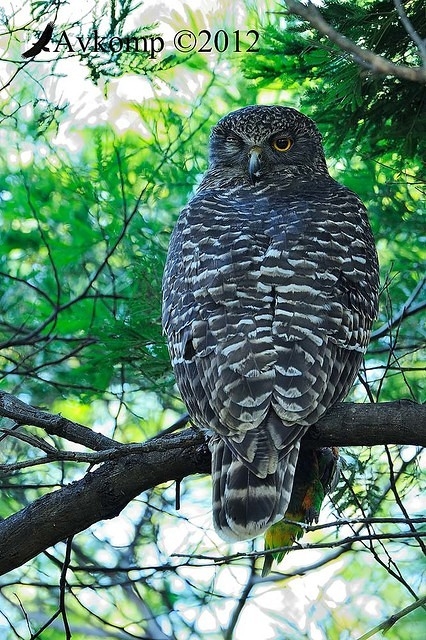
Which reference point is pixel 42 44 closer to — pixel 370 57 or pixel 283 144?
pixel 283 144

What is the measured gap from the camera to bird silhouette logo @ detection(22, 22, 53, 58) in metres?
5.45

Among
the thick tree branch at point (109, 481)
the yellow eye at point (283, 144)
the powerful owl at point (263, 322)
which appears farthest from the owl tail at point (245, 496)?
the yellow eye at point (283, 144)

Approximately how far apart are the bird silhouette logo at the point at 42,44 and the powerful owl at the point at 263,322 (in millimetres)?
1351

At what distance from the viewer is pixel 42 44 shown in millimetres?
5504

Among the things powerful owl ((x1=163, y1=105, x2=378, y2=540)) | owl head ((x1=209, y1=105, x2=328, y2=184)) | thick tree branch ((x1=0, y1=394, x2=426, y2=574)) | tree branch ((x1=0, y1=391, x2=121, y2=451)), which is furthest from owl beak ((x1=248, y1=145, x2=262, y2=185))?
tree branch ((x1=0, y1=391, x2=121, y2=451))

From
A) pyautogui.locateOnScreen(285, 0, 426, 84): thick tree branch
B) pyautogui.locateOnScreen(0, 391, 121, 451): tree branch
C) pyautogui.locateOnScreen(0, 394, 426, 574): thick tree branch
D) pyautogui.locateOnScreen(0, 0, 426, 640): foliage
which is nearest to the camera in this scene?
pyautogui.locateOnScreen(285, 0, 426, 84): thick tree branch

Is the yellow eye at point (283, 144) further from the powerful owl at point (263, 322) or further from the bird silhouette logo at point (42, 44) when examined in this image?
the bird silhouette logo at point (42, 44)

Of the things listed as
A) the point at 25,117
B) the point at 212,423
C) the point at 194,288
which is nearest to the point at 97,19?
the point at 25,117

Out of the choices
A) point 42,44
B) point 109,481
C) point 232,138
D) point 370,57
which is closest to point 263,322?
point 109,481

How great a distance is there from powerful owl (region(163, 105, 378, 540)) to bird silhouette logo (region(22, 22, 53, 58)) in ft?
4.43

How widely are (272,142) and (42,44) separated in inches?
55.2

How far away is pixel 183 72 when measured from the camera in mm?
7152

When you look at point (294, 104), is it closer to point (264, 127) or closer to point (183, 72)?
point (183, 72)

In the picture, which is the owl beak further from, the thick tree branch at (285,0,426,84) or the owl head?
the thick tree branch at (285,0,426,84)
